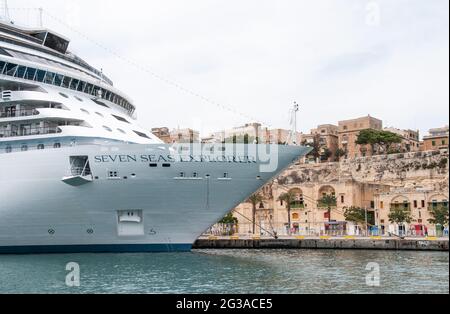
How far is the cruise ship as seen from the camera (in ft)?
91.1

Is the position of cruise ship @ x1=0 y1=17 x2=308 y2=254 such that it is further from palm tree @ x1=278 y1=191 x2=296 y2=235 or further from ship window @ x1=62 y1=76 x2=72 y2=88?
palm tree @ x1=278 y1=191 x2=296 y2=235

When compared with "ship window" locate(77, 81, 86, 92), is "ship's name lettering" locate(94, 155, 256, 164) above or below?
below

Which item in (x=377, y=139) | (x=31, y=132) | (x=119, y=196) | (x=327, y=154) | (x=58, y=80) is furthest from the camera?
(x=327, y=154)

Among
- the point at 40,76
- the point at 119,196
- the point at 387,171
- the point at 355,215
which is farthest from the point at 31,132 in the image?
the point at 387,171

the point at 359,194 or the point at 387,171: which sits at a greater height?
the point at 387,171

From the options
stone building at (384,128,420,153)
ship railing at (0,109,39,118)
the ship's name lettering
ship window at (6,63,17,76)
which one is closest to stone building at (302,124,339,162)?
stone building at (384,128,420,153)

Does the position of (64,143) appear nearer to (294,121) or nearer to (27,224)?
(27,224)

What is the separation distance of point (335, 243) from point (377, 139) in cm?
5013

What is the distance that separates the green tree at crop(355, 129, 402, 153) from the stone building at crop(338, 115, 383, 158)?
2.85 meters

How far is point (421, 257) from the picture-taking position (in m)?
33.5

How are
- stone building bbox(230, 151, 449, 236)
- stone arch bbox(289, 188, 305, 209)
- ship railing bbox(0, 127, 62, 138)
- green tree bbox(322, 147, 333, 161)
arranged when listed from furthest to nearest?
1. green tree bbox(322, 147, 333, 161)
2. stone arch bbox(289, 188, 305, 209)
3. stone building bbox(230, 151, 449, 236)
4. ship railing bbox(0, 127, 62, 138)

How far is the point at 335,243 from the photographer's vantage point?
143 feet

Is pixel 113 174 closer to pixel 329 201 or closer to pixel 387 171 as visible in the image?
pixel 329 201
